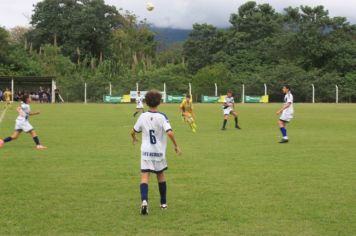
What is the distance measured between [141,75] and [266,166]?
57198 mm

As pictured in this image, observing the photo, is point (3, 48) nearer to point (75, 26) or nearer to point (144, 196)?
point (75, 26)

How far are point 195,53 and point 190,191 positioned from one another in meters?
70.5

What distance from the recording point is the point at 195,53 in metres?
78.4

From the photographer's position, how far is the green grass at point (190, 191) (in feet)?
21.7

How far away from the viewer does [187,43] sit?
7888cm

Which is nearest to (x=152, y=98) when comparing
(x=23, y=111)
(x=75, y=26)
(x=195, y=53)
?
(x=23, y=111)

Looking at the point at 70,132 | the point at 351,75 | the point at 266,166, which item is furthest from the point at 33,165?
the point at 351,75

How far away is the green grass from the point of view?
21.7 ft

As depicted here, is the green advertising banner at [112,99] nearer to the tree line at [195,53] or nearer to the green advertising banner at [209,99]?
the tree line at [195,53]

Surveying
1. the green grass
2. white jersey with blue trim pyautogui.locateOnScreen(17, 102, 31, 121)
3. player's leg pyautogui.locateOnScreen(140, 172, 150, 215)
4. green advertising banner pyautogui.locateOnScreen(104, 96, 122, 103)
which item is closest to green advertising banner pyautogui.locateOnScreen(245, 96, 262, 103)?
green advertising banner pyautogui.locateOnScreen(104, 96, 122, 103)

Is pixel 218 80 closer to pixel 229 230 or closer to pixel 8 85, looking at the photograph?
pixel 8 85

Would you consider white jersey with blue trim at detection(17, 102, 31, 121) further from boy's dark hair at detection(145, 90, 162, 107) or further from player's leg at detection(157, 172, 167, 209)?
boy's dark hair at detection(145, 90, 162, 107)

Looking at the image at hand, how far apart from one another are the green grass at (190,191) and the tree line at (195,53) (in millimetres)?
49775

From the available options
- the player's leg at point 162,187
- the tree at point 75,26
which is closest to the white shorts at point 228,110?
the player's leg at point 162,187
